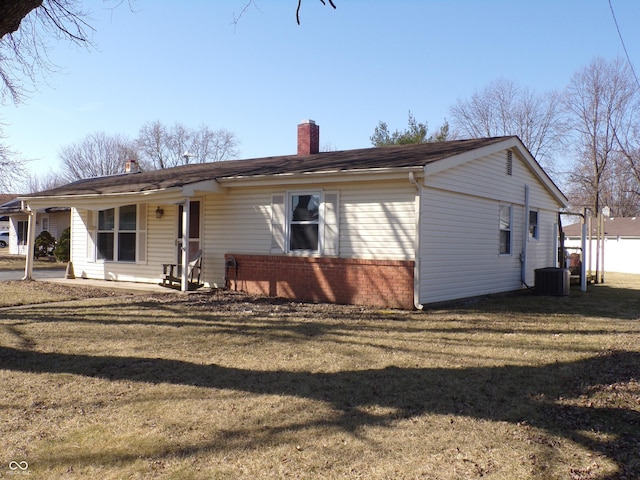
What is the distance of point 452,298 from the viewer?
11.6 m

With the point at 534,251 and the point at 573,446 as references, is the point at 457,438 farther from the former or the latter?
the point at 534,251

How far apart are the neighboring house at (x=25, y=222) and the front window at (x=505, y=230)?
21.4m

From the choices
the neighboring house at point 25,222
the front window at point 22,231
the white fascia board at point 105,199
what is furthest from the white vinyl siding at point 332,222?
the front window at point 22,231

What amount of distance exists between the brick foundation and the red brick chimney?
16.9 feet

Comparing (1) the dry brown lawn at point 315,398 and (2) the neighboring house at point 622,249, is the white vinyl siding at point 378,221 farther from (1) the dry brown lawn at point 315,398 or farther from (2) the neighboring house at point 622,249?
(2) the neighboring house at point 622,249

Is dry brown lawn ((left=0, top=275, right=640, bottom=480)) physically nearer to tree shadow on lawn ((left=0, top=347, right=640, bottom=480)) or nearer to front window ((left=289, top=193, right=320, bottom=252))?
tree shadow on lawn ((left=0, top=347, right=640, bottom=480))

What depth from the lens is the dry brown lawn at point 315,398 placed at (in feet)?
11.8

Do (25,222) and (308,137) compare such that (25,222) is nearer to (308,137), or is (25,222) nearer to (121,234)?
(121,234)

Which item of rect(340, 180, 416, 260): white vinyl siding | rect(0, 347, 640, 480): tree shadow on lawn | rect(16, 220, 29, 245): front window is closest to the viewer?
rect(0, 347, 640, 480): tree shadow on lawn

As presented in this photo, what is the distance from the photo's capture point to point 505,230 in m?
14.1

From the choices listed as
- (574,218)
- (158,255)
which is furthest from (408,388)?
(574,218)

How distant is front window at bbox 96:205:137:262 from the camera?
14797 millimetres

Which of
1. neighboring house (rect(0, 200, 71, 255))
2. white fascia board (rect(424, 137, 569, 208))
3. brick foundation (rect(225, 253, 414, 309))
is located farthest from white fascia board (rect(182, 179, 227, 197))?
neighboring house (rect(0, 200, 71, 255))

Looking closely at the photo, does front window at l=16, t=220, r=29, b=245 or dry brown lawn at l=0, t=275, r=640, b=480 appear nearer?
dry brown lawn at l=0, t=275, r=640, b=480
